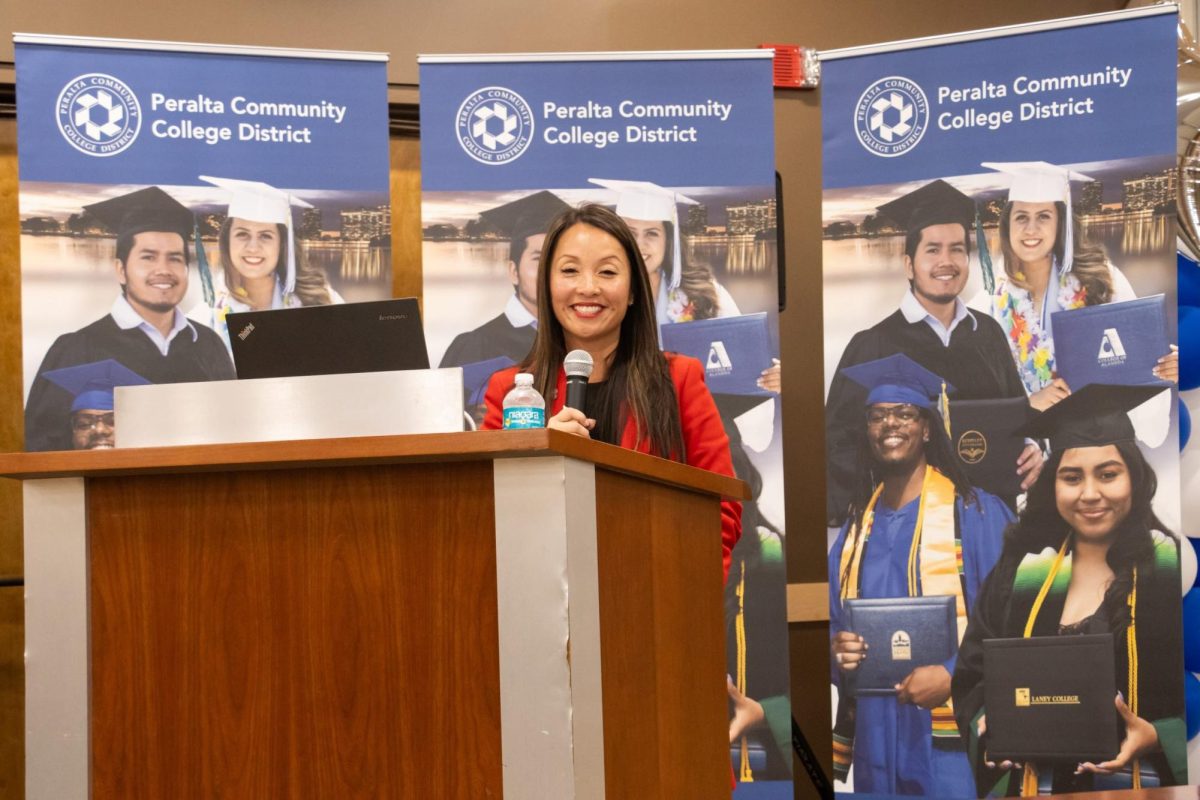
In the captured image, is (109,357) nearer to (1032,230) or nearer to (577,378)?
(577,378)

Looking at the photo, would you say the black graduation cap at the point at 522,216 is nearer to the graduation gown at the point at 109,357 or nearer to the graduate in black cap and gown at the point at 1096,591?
the graduation gown at the point at 109,357

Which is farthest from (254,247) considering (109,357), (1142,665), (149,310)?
(1142,665)

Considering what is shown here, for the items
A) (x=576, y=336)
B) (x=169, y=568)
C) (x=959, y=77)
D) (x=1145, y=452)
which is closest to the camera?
(x=169, y=568)

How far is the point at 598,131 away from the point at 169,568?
2.72 m

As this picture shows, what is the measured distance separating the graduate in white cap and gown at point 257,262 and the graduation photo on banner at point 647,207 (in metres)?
0.40

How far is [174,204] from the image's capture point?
371 cm

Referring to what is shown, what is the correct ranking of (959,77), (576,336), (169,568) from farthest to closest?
(959,77), (576,336), (169,568)

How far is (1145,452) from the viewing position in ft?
11.5

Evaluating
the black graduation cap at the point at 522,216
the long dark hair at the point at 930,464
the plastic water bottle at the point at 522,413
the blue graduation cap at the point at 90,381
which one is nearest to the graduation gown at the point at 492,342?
the black graduation cap at the point at 522,216

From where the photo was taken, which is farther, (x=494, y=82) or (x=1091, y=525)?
(x=494, y=82)

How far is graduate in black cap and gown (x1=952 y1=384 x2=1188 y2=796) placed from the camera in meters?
3.46

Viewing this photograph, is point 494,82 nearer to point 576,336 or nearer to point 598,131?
point 598,131

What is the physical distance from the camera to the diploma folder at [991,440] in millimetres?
3648

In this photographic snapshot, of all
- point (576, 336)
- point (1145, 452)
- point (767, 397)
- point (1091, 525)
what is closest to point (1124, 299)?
point (1145, 452)
